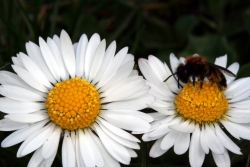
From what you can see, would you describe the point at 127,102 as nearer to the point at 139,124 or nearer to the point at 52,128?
the point at 139,124

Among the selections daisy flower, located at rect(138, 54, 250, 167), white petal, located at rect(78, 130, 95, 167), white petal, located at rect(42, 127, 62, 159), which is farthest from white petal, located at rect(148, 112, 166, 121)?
white petal, located at rect(42, 127, 62, 159)

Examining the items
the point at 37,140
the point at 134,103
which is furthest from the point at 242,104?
the point at 37,140

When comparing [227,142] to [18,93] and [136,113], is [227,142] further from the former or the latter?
[18,93]

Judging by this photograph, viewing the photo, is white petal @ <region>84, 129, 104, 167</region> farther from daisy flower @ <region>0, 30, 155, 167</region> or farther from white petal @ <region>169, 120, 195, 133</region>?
white petal @ <region>169, 120, 195, 133</region>

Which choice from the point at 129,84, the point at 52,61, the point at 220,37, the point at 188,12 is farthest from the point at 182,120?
the point at 188,12

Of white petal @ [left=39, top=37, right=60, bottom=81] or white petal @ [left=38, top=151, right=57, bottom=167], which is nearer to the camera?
white petal @ [left=38, top=151, right=57, bottom=167]

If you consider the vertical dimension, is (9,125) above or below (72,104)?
below
